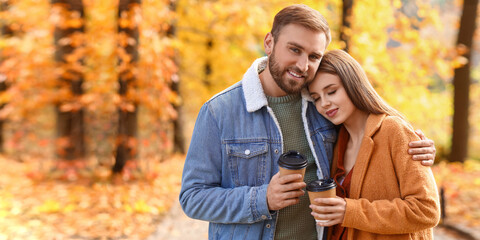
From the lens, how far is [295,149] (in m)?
2.55

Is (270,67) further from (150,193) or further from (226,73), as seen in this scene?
(226,73)

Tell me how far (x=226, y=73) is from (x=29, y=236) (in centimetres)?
1032

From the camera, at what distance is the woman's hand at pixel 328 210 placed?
210 centimetres

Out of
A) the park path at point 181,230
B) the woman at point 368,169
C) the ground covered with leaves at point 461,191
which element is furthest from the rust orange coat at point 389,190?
the ground covered with leaves at point 461,191

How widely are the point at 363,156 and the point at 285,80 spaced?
0.64m

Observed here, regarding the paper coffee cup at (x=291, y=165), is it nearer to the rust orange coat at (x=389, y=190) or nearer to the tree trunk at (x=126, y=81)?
the rust orange coat at (x=389, y=190)

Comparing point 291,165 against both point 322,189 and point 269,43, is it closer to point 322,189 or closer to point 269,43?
point 322,189

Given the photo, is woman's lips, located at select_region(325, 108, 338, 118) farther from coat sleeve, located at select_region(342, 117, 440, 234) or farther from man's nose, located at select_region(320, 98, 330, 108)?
coat sleeve, located at select_region(342, 117, 440, 234)

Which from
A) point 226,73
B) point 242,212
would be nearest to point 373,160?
point 242,212

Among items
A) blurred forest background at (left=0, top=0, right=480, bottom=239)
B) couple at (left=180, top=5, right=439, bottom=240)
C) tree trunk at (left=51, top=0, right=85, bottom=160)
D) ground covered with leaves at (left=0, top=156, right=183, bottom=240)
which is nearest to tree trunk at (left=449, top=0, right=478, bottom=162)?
blurred forest background at (left=0, top=0, right=480, bottom=239)

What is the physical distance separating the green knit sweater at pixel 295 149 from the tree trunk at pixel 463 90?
912cm

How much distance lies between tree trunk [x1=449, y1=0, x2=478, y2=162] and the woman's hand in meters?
9.49

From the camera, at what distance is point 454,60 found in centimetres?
741

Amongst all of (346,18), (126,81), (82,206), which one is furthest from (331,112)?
(126,81)
